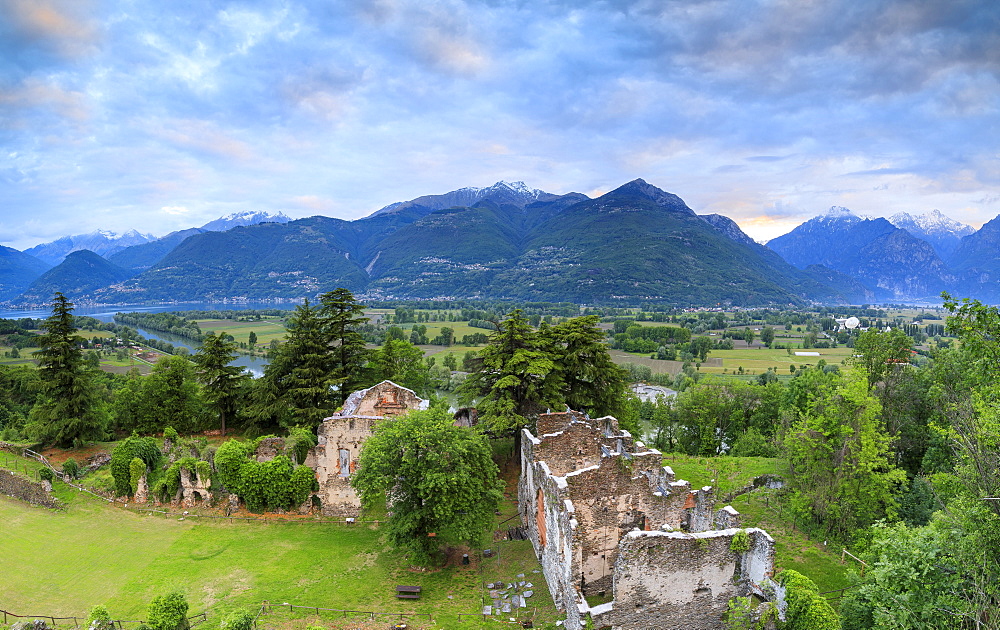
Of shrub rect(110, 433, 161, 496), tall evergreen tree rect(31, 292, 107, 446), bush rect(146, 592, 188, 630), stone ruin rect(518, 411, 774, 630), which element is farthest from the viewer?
tall evergreen tree rect(31, 292, 107, 446)

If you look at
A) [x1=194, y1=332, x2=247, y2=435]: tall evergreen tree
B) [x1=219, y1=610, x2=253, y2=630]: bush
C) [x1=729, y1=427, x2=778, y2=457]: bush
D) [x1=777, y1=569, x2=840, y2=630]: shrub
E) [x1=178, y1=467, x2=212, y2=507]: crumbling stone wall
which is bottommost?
[x1=729, y1=427, x2=778, y2=457]: bush

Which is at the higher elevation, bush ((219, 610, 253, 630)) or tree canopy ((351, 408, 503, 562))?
tree canopy ((351, 408, 503, 562))

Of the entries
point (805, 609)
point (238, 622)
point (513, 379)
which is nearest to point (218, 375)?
point (513, 379)

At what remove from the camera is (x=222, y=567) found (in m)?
22.3

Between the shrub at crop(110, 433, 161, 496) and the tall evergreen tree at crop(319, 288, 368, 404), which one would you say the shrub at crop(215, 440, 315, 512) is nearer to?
the shrub at crop(110, 433, 161, 496)

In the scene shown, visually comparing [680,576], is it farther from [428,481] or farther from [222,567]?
[222,567]

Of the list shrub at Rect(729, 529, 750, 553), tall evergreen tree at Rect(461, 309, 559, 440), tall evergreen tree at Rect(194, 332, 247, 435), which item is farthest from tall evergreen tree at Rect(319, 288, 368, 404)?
shrub at Rect(729, 529, 750, 553)

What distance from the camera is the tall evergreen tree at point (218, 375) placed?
3906 cm

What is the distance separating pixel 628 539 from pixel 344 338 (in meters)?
29.1

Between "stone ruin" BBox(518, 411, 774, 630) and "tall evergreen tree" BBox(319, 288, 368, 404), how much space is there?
1865cm

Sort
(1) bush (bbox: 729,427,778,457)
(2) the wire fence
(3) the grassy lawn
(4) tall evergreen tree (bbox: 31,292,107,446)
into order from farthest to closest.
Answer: (1) bush (bbox: 729,427,778,457)
(4) tall evergreen tree (bbox: 31,292,107,446)
(3) the grassy lawn
(2) the wire fence

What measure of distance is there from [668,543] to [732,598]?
331 centimetres

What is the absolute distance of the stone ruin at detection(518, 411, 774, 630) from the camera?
50.5ft

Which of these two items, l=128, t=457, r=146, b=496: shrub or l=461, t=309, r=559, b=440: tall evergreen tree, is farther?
l=461, t=309, r=559, b=440: tall evergreen tree
